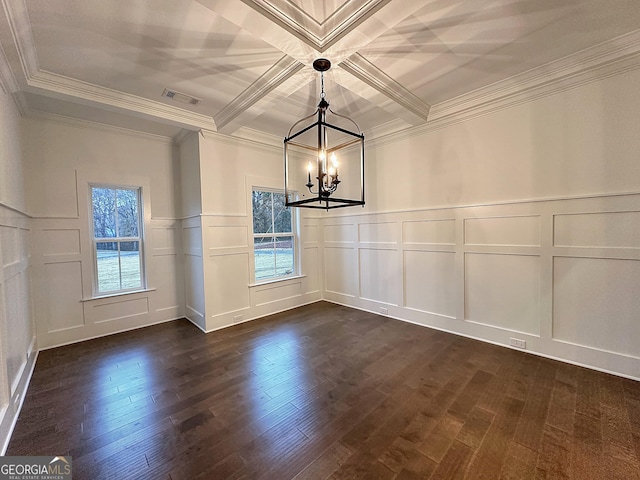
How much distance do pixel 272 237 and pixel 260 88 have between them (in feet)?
7.87

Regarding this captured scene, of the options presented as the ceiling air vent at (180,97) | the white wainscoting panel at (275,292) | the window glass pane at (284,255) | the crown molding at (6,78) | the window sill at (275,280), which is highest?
the ceiling air vent at (180,97)

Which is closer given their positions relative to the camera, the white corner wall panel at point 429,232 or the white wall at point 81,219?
the white wall at point 81,219

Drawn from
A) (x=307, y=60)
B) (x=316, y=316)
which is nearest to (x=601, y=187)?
(x=307, y=60)

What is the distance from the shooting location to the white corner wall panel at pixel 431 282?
3.42m

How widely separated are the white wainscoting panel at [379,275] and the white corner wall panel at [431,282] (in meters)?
0.18

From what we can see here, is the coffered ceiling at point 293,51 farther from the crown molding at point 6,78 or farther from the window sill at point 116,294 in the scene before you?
the window sill at point 116,294

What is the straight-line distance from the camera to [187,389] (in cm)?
232

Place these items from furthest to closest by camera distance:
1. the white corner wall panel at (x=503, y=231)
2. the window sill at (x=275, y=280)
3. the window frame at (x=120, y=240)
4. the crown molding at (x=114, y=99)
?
the window sill at (x=275, y=280) < the window frame at (x=120, y=240) < the white corner wall panel at (x=503, y=231) < the crown molding at (x=114, y=99)

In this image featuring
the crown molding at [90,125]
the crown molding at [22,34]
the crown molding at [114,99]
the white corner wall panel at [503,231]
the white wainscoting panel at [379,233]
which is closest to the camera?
the crown molding at [22,34]

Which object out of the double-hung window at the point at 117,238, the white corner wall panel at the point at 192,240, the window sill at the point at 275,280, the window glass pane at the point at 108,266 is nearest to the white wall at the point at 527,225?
the window sill at the point at 275,280

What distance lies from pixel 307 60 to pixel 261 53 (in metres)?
0.43

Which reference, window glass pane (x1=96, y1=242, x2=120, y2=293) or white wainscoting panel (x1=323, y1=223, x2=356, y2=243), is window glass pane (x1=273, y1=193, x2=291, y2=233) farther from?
window glass pane (x1=96, y1=242, x2=120, y2=293)

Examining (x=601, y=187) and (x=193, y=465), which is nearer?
(x=193, y=465)

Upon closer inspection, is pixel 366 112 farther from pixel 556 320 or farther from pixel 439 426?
pixel 439 426
